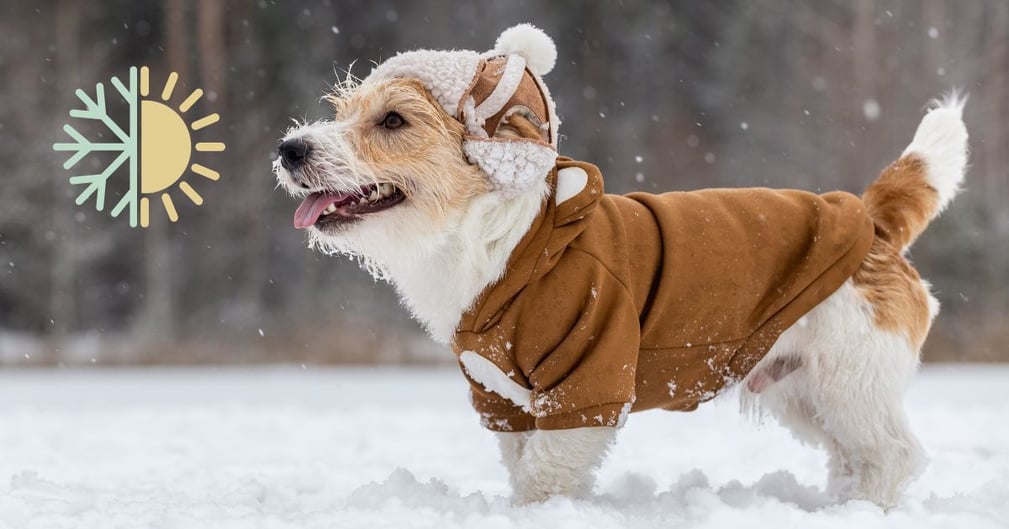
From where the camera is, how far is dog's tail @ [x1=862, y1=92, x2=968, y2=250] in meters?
4.04

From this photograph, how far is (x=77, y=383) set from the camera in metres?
10.1

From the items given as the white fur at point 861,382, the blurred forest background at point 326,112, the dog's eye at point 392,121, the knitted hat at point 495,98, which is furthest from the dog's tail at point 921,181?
the blurred forest background at point 326,112

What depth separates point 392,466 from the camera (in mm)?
5129

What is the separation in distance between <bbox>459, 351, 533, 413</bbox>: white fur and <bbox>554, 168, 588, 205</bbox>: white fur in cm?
64

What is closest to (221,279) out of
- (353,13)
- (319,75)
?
(319,75)

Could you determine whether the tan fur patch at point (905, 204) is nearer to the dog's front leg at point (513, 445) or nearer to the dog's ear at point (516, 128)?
the dog's ear at point (516, 128)

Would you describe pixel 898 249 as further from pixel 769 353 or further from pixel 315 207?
A: pixel 315 207

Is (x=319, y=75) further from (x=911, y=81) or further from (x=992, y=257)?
(x=992, y=257)

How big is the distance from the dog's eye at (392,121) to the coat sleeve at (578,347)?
2.47 ft

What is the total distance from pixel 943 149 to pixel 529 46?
178cm

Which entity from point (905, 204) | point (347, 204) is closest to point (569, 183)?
point (347, 204)

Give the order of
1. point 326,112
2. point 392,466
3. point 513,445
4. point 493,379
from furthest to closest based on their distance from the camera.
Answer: point 326,112
point 392,466
point 513,445
point 493,379

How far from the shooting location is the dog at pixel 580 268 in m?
3.49

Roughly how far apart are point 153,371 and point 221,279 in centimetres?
387
